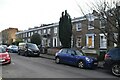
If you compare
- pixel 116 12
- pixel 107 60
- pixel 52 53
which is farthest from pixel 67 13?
pixel 107 60

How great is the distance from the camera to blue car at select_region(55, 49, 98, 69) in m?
17.5

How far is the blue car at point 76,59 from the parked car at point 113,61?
→ 249cm

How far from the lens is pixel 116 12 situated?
60.6ft

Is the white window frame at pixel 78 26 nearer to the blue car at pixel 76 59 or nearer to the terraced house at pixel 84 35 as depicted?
the terraced house at pixel 84 35

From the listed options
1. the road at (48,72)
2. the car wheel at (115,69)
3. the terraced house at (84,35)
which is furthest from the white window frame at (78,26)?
the car wheel at (115,69)

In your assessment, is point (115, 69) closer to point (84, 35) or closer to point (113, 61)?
point (113, 61)

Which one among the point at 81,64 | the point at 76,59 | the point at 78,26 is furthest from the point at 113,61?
the point at 78,26

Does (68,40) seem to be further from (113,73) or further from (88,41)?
(113,73)

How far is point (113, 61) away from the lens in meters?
14.6

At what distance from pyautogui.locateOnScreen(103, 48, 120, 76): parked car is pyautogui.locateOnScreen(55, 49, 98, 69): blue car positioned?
2.49 meters

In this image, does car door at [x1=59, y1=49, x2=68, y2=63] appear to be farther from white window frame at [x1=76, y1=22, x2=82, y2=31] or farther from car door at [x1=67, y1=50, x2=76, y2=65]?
white window frame at [x1=76, y1=22, x2=82, y2=31]

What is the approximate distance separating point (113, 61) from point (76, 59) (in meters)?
4.11

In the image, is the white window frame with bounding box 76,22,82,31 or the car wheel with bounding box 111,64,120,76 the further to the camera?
the white window frame with bounding box 76,22,82,31

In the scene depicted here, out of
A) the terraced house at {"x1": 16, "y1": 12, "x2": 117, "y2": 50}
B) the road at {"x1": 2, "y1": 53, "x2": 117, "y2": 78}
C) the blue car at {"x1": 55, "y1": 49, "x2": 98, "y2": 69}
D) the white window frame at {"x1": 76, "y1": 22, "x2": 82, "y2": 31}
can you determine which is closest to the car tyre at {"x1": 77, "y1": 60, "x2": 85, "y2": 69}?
the blue car at {"x1": 55, "y1": 49, "x2": 98, "y2": 69}
